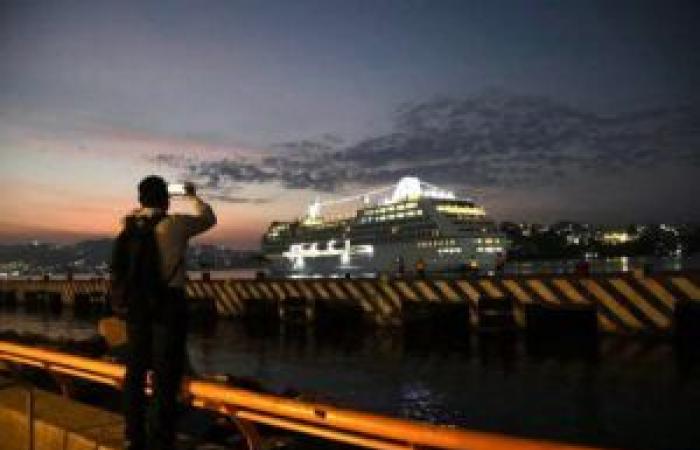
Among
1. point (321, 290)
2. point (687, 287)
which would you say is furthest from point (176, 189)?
point (321, 290)

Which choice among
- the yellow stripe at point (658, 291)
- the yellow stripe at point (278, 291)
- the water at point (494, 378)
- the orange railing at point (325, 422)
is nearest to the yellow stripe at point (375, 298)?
the water at point (494, 378)

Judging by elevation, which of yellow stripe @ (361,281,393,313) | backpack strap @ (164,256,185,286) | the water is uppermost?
backpack strap @ (164,256,185,286)

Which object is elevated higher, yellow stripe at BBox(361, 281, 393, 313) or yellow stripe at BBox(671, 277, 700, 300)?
yellow stripe at BBox(671, 277, 700, 300)

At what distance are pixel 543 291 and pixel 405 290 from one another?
3905mm

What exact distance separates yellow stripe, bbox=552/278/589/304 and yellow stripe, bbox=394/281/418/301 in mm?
3874

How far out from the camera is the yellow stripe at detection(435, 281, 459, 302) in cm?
1778

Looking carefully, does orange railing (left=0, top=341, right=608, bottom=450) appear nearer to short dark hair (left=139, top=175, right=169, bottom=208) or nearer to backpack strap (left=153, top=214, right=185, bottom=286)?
backpack strap (left=153, top=214, right=185, bottom=286)

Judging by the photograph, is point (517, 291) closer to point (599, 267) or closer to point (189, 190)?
point (189, 190)

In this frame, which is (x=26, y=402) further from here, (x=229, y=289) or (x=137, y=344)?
(x=229, y=289)

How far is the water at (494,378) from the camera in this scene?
8.62 m

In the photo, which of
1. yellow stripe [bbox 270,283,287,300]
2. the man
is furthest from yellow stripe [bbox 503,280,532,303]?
the man

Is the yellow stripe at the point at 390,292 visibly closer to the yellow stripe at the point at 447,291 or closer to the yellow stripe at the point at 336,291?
the yellow stripe at the point at 447,291

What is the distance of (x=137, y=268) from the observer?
14.0 ft

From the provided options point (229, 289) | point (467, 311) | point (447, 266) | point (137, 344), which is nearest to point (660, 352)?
point (467, 311)
